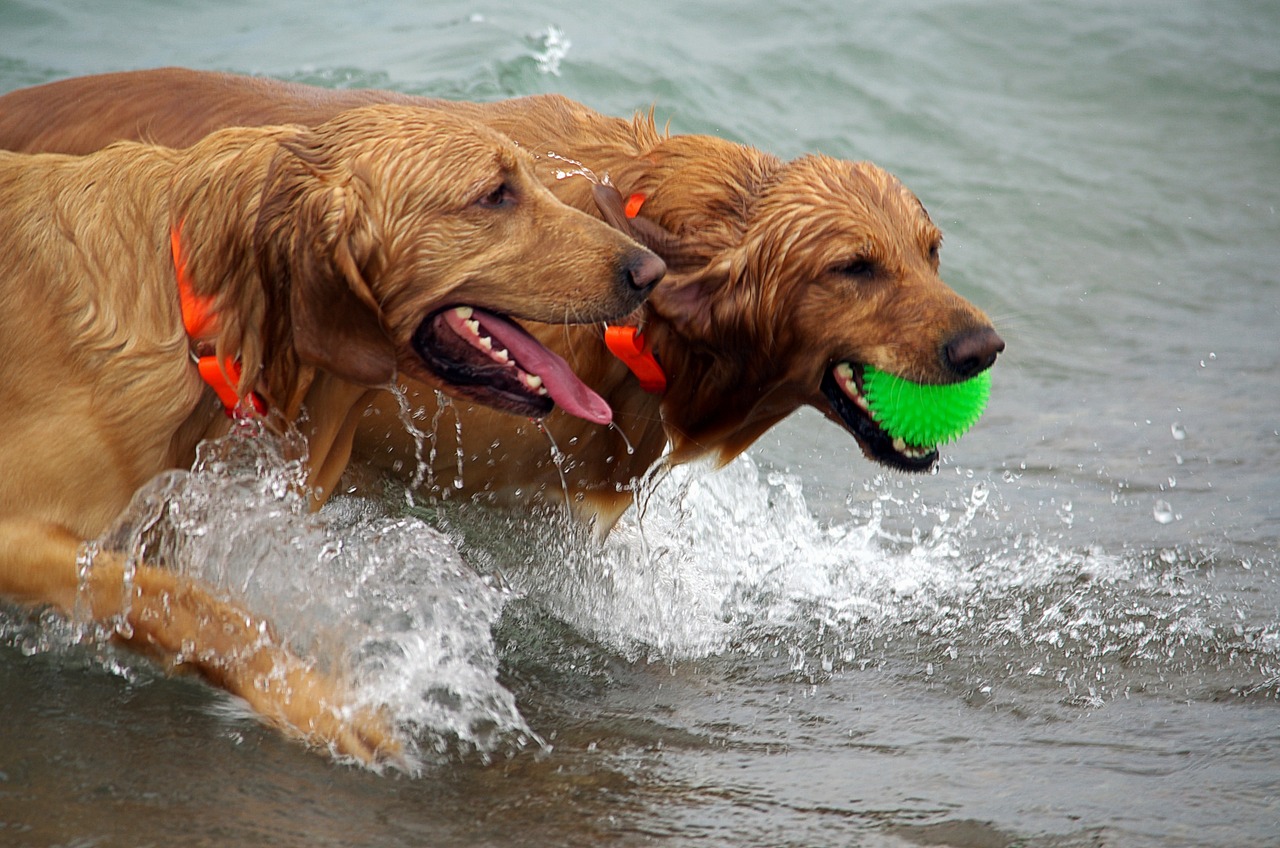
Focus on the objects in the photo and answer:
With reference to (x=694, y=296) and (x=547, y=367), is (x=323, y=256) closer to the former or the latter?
(x=547, y=367)

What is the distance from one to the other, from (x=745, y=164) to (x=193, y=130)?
198 centimetres

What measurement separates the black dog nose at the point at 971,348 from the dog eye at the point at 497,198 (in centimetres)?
A: 126

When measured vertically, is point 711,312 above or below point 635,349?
above

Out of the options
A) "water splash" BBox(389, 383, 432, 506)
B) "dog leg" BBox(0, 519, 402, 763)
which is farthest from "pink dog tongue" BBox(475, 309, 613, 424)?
"dog leg" BBox(0, 519, 402, 763)

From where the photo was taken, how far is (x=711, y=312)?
4.14 metres

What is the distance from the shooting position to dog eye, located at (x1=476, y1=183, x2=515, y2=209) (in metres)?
3.54

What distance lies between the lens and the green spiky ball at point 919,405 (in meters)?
4.04

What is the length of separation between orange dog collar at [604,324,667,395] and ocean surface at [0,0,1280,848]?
74 cm

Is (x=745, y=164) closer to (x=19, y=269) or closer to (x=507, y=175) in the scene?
(x=507, y=175)

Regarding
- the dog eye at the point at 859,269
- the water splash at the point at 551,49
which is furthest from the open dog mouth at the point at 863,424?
the water splash at the point at 551,49

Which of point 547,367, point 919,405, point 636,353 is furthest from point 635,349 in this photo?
point 919,405

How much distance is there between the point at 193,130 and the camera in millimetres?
4867

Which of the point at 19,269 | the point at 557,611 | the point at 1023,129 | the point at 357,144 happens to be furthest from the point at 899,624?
the point at 1023,129

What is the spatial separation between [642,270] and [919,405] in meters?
0.96
